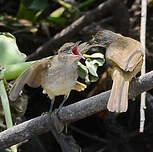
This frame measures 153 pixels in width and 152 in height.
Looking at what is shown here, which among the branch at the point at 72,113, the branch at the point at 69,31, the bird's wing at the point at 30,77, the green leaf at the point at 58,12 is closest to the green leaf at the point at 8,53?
the bird's wing at the point at 30,77

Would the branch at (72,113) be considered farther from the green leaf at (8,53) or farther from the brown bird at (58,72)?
the green leaf at (8,53)

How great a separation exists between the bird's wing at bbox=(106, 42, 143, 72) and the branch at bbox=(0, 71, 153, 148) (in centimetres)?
10

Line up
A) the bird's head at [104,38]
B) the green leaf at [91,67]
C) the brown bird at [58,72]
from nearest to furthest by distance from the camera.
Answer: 1. the brown bird at [58,72]
2. the green leaf at [91,67]
3. the bird's head at [104,38]

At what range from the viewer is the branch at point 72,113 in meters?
2.18

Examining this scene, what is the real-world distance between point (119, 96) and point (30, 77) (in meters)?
0.48

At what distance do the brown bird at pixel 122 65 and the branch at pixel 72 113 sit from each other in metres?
0.04

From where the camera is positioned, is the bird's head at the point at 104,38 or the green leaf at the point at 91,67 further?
the bird's head at the point at 104,38

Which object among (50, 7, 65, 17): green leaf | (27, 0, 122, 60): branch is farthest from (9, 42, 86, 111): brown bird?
(50, 7, 65, 17): green leaf

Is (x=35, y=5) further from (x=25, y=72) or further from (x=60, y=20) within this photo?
(x=25, y=72)

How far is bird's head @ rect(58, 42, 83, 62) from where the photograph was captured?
254cm

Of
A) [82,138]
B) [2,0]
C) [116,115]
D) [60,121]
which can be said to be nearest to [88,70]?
[60,121]

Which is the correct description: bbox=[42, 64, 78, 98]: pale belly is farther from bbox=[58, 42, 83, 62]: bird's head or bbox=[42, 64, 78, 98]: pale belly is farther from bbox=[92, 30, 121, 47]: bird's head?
bbox=[92, 30, 121, 47]: bird's head

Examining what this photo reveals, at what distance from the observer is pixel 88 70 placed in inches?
111

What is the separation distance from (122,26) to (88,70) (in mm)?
1038
